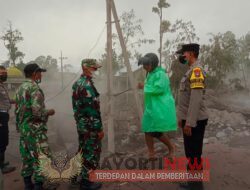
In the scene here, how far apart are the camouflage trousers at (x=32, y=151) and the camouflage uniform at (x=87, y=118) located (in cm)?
56

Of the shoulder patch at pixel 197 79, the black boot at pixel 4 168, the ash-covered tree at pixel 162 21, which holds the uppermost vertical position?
the ash-covered tree at pixel 162 21

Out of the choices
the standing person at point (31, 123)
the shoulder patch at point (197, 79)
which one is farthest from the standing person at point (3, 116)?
the shoulder patch at point (197, 79)

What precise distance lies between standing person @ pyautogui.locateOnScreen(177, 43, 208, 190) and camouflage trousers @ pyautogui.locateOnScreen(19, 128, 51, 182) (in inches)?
77.4

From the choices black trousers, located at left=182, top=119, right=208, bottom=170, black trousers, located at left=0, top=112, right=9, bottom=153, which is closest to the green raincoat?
black trousers, located at left=182, top=119, right=208, bottom=170

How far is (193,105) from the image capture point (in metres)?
3.09

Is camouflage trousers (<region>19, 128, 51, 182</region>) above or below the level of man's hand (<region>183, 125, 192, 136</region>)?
below

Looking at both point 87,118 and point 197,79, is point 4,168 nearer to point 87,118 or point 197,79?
point 87,118

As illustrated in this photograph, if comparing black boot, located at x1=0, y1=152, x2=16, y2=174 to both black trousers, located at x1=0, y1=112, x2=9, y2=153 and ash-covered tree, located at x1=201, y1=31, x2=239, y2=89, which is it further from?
ash-covered tree, located at x1=201, y1=31, x2=239, y2=89

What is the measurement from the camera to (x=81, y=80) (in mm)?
3541

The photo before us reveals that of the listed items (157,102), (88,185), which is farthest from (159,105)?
(88,185)

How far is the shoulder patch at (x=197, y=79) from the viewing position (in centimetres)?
309

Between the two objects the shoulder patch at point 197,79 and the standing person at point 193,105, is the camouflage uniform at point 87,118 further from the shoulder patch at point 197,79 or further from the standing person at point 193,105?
the shoulder patch at point 197,79

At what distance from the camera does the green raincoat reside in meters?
3.92

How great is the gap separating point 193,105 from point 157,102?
920mm
